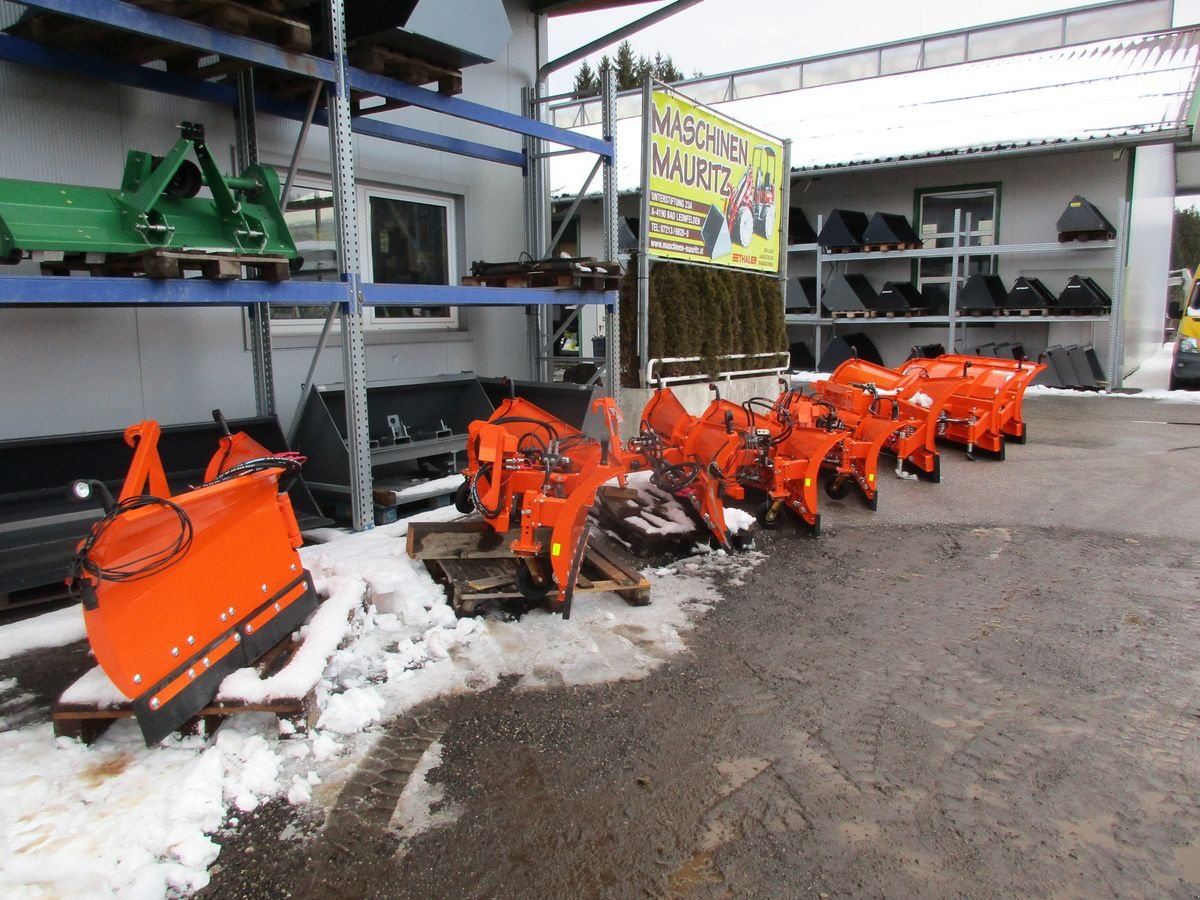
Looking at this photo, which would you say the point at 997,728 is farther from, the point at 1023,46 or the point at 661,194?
the point at 1023,46

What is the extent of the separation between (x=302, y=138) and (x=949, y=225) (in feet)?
45.0

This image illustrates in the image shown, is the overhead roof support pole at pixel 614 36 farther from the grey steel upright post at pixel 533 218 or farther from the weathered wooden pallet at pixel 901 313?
the weathered wooden pallet at pixel 901 313

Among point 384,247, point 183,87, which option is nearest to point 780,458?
point 384,247

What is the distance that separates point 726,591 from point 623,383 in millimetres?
4559

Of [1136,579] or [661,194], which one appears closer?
[1136,579]

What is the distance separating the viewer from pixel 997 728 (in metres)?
3.30

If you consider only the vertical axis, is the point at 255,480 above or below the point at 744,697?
above

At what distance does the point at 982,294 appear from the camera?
14555 mm

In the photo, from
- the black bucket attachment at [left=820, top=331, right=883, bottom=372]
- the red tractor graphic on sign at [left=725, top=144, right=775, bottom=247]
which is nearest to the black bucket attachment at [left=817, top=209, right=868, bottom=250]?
the black bucket attachment at [left=820, top=331, right=883, bottom=372]

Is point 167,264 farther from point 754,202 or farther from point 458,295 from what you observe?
point 754,202

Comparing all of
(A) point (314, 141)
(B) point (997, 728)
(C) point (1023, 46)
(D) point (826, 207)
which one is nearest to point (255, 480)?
(B) point (997, 728)

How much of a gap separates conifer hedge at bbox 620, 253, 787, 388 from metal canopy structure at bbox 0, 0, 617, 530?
202 centimetres

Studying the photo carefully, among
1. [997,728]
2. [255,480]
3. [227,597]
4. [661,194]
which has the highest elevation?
[661,194]

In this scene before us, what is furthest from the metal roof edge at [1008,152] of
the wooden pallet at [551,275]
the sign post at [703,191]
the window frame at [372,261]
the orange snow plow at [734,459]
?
the orange snow plow at [734,459]
